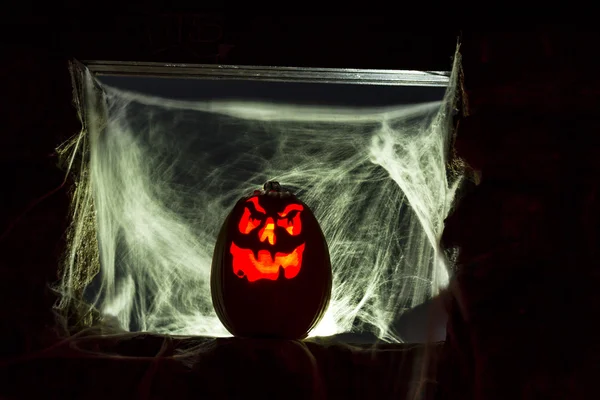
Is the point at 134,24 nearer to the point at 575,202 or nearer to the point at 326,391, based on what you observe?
the point at 326,391

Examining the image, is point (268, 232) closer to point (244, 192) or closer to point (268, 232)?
point (268, 232)

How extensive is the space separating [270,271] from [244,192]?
1.89ft

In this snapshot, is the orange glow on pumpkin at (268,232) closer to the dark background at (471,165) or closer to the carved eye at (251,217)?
the carved eye at (251,217)

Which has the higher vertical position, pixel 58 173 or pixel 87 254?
pixel 58 173

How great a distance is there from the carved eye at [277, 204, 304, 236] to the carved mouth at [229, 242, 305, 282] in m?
0.06

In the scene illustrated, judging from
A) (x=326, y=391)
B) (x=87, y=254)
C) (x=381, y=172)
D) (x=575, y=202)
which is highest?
(x=381, y=172)

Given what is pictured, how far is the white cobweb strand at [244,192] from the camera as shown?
7.71ft

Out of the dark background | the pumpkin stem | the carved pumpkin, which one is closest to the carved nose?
the carved pumpkin

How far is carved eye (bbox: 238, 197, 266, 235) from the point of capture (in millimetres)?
1995

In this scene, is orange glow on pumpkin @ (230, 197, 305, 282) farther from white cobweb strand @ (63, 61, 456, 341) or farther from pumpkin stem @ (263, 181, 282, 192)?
white cobweb strand @ (63, 61, 456, 341)

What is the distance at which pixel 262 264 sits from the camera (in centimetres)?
196

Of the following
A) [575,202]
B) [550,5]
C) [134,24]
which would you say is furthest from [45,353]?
[550,5]

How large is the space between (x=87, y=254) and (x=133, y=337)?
1.60ft

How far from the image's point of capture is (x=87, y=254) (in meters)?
2.22
